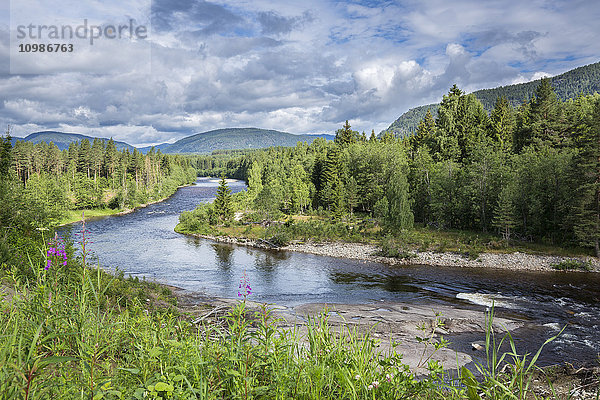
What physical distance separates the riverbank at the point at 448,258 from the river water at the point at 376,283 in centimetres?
137

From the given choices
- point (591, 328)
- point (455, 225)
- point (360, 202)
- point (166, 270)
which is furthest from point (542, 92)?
point (166, 270)

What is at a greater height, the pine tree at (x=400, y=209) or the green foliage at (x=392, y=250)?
the pine tree at (x=400, y=209)

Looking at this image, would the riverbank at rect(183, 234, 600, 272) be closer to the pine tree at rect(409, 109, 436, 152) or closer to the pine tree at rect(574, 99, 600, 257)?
the pine tree at rect(574, 99, 600, 257)

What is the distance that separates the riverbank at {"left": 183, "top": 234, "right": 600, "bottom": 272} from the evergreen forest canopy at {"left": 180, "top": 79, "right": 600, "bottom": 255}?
8.52 ft

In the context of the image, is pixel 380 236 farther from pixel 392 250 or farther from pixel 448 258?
pixel 448 258

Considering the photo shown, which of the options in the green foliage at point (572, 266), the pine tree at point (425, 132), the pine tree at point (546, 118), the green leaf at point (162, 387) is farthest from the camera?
the pine tree at point (425, 132)

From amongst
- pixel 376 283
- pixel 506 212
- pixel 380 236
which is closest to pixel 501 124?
pixel 506 212

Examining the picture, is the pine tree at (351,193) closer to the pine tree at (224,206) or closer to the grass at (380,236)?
the grass at (380,236)

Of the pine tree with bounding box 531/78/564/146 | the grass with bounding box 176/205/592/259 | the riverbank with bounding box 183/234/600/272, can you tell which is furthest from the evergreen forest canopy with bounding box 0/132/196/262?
the pine tree with bounding box 531/78/564/146

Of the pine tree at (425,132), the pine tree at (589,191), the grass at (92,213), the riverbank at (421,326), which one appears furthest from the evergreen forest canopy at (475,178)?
the grass at (92,213)

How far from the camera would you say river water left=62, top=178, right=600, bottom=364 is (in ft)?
53.1

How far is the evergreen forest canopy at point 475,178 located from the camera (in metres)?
30.2

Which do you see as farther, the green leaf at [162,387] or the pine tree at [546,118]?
the pine tree at [546,118]

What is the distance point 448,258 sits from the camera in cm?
3022
